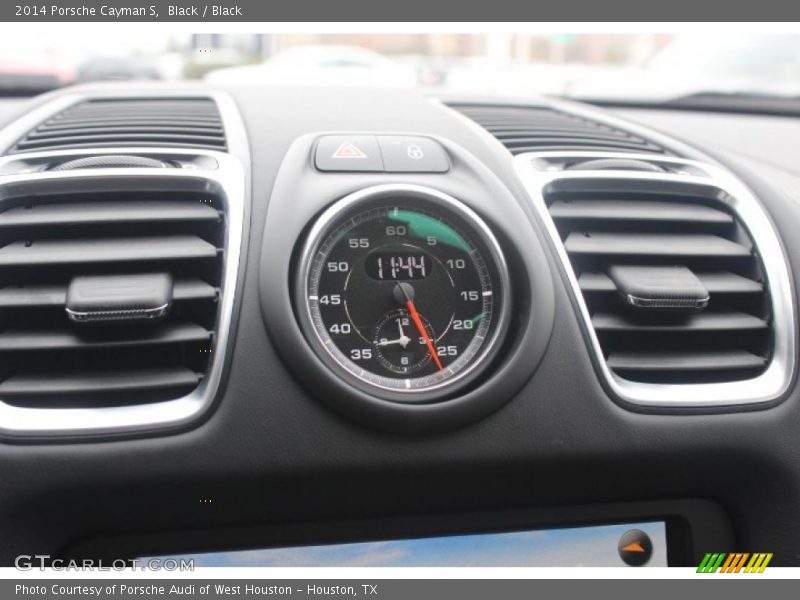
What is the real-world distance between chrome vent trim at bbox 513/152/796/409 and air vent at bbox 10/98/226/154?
2.76ft

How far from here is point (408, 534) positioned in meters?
1.93

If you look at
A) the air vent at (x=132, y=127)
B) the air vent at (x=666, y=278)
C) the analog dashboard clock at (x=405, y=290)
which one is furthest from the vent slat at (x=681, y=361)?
the air vent at (x=132, y=127)

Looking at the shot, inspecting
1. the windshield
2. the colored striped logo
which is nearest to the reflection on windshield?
the windshield

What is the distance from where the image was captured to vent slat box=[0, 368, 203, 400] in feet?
5.64

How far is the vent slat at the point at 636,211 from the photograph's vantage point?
2.03 m

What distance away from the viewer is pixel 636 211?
6.77 feet

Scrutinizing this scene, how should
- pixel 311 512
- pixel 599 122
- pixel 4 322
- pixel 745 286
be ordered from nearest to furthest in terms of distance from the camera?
pixel 4 322 < pixel 311 512 < pixel 745 286 < pixel 599 122

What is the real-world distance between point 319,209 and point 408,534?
0.80 m

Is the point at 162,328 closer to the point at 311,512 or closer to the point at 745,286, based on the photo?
the point at 311,512

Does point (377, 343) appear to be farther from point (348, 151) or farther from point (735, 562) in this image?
point (735, 562)

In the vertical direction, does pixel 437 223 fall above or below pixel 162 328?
above

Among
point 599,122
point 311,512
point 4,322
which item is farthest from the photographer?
point 599,122

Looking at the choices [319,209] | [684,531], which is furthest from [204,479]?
[684,531]

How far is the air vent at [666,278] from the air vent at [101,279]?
0.90 m
